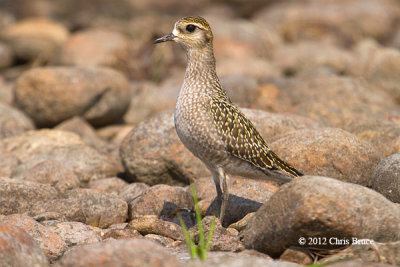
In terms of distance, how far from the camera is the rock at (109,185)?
10344 millimetres

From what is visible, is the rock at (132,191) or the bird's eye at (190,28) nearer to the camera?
the bird's eye at (190,28)

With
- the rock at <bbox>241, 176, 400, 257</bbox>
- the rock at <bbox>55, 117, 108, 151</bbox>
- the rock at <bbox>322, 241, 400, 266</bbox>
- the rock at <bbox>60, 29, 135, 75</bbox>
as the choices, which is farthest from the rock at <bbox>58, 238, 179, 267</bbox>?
the rock at <bbox>60, 29, 135, 75</bbox>

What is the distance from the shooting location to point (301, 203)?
6.08 m

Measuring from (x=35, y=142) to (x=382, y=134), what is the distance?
22.7ft

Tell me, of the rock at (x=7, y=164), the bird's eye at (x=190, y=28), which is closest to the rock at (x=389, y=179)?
the bird's eye at (x=190, y=28)

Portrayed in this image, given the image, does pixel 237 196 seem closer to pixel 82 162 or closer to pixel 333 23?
pixel 82 162

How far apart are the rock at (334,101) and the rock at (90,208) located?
5.76m

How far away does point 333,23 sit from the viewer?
1040 inches

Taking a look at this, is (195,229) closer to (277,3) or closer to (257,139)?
(257,139)

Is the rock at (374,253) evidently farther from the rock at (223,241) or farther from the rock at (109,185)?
the rock at (109,185)

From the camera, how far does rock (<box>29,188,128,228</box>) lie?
8.39m

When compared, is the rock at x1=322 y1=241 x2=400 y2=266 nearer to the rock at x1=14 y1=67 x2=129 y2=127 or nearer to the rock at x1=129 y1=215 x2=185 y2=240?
the rock at x1=129 y1=215 x2=185 y2=240

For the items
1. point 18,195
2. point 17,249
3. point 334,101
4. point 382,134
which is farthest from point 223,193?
point 334,101

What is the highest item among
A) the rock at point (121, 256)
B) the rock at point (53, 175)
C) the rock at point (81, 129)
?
the rock at point (121, 256)
